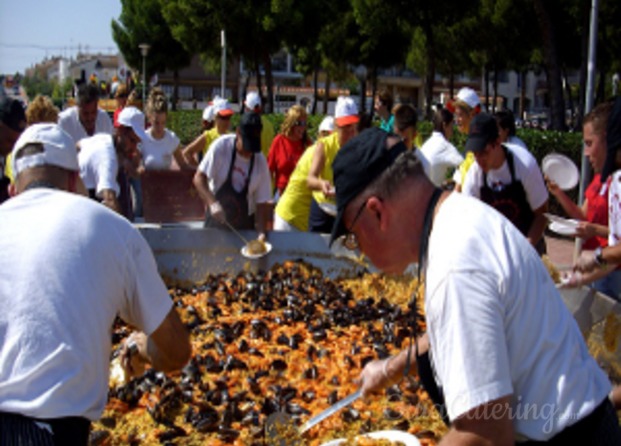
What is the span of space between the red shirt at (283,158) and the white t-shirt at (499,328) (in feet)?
20.6

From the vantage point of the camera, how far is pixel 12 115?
500cm

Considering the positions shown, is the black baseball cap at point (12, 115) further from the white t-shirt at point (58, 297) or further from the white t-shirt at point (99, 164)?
the white t-shirt at point (58, 297)

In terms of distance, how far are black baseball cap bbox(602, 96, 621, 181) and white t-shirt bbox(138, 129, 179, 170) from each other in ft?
16.7

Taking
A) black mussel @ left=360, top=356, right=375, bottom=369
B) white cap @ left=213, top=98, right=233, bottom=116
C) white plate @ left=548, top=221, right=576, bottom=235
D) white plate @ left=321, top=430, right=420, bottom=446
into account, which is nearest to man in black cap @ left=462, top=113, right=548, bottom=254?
white plate @ left=548, top=221, right=576, bottom=235

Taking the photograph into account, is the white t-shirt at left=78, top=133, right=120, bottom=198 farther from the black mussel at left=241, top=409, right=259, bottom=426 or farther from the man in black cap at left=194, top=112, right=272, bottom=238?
the black mussel at left=241, top=409, right=259, bottom=426

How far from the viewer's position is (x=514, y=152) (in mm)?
5078

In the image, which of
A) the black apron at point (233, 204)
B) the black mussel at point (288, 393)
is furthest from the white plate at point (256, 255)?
the black mussel at point (288, 393)

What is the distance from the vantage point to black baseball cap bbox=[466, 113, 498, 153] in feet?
16.1

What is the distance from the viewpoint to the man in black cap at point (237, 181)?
6004mm

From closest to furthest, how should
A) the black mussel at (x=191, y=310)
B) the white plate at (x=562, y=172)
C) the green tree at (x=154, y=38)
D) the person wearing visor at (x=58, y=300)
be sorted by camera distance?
the person wearing visor at (x=58, y=300) < the black mussel at (x=191, y=310) < the white plate at (x=562, y=172) < the green tree at (x=154, y=38)

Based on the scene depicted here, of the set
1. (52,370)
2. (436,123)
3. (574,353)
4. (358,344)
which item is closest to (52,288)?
(52,370)

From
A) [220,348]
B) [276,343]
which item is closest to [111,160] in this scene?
[220,348]

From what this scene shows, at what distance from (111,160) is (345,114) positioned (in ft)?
7.05

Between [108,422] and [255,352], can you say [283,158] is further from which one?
[108,422]
